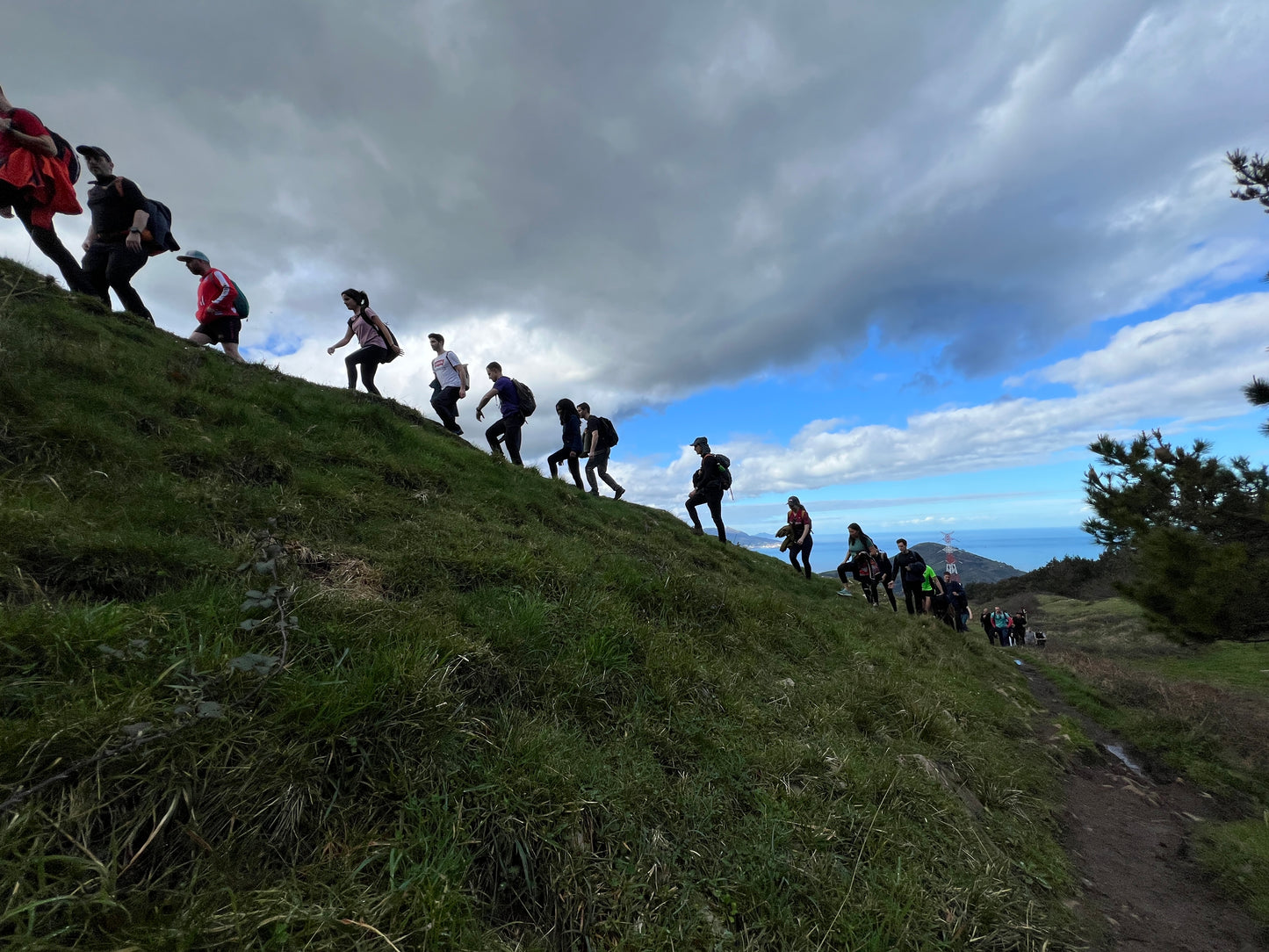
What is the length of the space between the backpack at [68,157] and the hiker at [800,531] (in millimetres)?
15248

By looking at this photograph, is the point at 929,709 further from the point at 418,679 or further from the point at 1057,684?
the point at 1057,684

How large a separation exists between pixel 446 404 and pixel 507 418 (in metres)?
1.42

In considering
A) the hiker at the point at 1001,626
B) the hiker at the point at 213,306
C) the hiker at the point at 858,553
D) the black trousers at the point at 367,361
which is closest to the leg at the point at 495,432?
the black trousers at the point at 367,361

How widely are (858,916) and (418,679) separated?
2857 mm

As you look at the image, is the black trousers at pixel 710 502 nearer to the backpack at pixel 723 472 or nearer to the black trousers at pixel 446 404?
the backpack at pixel 723 472

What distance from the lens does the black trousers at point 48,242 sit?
685 cm

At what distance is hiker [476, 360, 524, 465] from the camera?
454 inches

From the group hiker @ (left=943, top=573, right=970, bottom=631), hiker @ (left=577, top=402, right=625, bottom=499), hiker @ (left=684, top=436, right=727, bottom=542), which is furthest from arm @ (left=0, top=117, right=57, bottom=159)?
hiker @ (left=943, top=573, right=970, bottom=631)

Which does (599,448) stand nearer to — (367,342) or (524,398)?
(524,398)

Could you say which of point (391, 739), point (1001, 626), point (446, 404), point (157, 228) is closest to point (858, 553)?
point (446, 404)

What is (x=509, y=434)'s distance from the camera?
38.0 feet

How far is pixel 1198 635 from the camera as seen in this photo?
1164cm

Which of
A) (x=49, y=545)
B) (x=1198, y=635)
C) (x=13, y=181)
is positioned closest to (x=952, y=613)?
(x=1198, y=635)

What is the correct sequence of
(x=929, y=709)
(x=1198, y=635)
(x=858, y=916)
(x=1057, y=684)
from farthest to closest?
(x=1057, y=684) < (x=1198, y=635) < (x=929, y=709) < (x=858, y=916)
